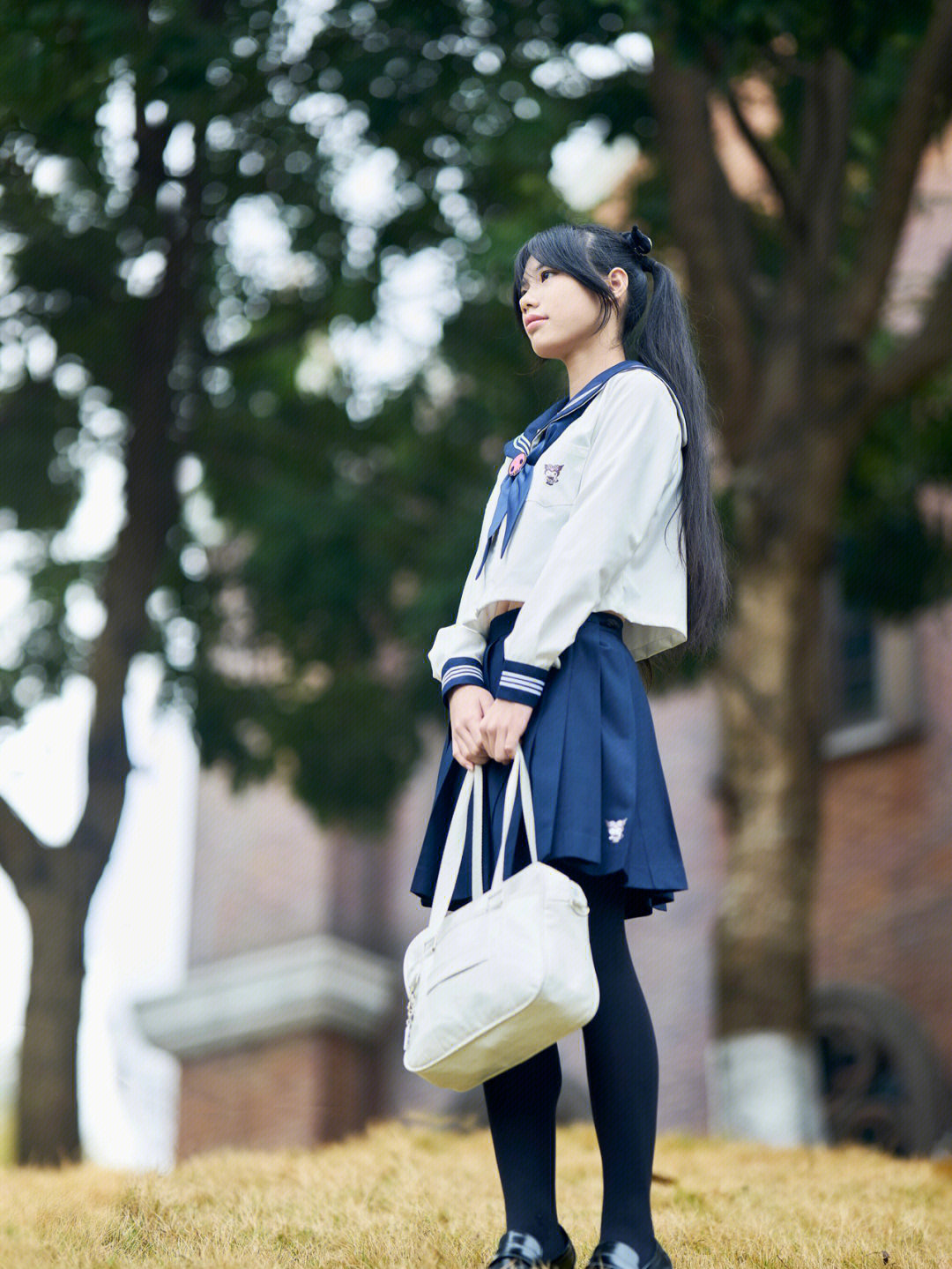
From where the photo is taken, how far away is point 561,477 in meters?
3.18

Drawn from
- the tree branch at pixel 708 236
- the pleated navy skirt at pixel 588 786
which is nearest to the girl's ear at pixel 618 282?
the pleated navy skirt at pixel 588 786

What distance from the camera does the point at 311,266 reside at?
987 centimetres

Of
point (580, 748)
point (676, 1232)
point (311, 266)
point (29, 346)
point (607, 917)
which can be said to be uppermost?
point (311, 266)

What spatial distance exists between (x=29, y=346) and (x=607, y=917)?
7.23m

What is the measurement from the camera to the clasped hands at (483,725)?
116 inches

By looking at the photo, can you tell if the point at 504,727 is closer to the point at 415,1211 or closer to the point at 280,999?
the point at 415,1211

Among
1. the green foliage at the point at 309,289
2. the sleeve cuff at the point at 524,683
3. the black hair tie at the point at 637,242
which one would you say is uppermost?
the green foliage at the point at 309,289

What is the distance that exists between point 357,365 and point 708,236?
2578 millimetres

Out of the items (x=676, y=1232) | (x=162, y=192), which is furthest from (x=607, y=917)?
(x=162, y=192)

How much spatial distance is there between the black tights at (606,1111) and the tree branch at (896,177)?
6.23 meters

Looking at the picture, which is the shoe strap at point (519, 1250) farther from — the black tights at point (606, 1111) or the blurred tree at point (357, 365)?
the blurred tree at point (357, 365)

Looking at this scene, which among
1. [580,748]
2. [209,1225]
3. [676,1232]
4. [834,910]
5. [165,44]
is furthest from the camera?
[834,910]

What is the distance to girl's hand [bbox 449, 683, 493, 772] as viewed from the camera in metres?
2.99

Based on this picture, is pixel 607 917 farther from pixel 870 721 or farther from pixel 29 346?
pixel 870 721
